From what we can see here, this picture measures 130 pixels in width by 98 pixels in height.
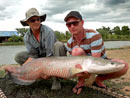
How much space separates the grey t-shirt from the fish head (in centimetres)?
99

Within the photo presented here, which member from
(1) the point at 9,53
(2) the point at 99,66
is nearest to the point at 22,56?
(2) the point at 99,66

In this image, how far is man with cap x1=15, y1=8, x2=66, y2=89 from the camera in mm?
3230

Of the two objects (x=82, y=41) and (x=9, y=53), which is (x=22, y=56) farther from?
(x=9, y=53)

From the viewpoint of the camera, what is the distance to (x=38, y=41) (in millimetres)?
3521

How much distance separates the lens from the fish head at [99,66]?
2397mm

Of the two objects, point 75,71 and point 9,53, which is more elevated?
point 75,71

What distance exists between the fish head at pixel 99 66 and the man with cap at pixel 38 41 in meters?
0.77

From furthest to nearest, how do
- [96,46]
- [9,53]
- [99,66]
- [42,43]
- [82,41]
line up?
[9,53], [42,43], [82,41], [96,46], [99,66]

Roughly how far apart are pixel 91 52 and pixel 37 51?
127 cm

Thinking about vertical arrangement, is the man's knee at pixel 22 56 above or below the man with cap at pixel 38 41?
below

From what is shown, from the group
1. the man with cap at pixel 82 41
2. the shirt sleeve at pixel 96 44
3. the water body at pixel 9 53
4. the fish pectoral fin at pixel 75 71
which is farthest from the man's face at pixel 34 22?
the water body at pixel 9 53

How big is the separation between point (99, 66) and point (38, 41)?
1543mm

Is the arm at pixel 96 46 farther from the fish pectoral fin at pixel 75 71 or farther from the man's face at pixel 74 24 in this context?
the fish pectoral fin at pixel 75 71

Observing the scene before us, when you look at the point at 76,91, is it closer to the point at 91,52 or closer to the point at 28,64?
the point at 91,52
